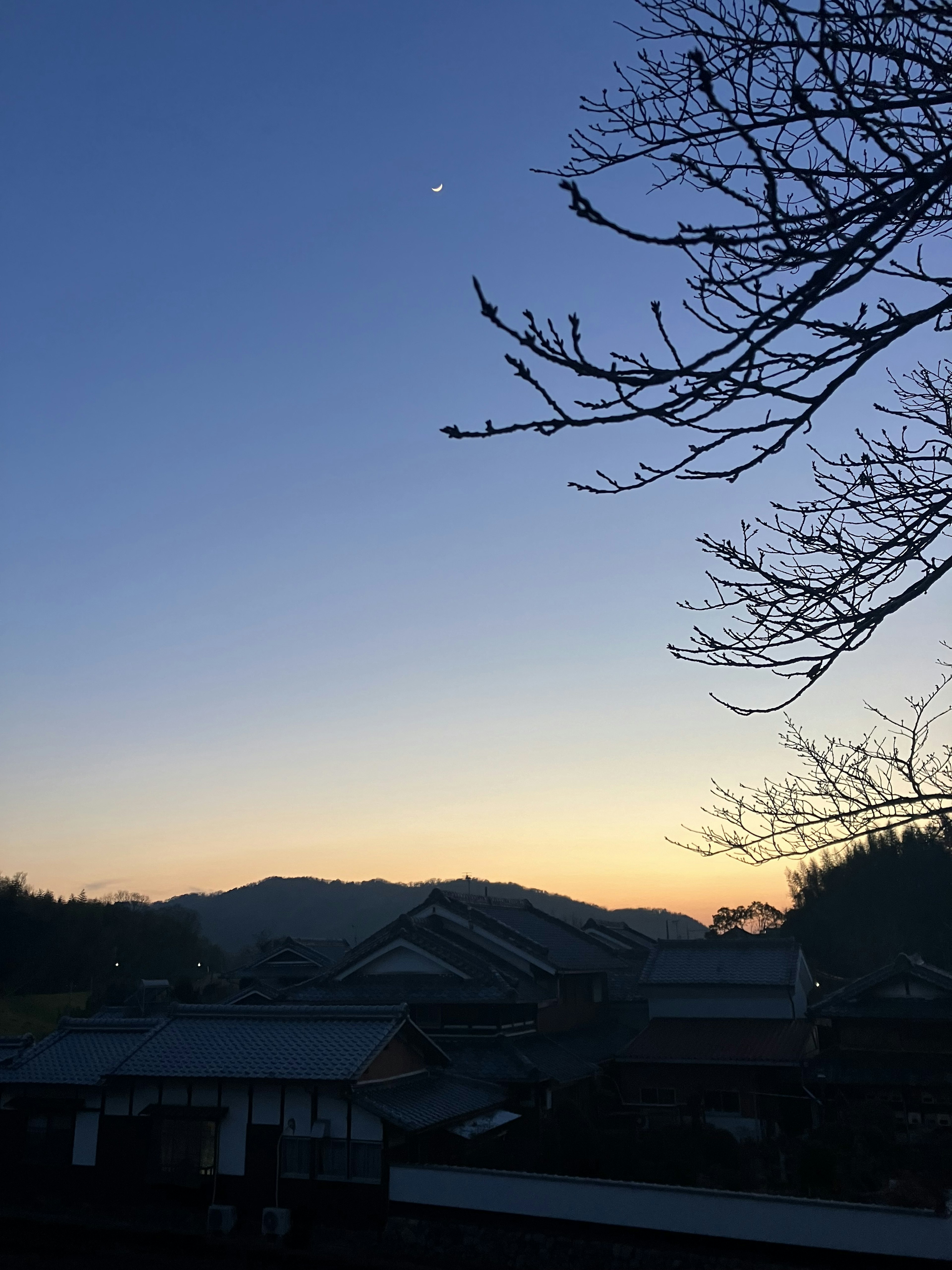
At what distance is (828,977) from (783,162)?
4392 cm

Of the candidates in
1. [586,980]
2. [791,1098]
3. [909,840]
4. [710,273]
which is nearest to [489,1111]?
[791,1098]

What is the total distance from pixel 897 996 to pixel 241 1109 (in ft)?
59.2

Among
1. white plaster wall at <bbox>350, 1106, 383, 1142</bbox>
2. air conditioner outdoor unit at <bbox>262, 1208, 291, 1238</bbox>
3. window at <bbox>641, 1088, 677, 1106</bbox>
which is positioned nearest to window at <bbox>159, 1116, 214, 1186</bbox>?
air conditioner outdoor unit at <bbox>262, 1208, 291, 1238</bbox>

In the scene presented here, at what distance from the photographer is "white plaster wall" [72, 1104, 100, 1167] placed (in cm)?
1752

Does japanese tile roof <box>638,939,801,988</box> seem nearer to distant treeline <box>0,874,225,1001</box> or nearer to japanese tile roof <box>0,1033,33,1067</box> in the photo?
japanese tile roof <box>0,1033,33,1067</box>

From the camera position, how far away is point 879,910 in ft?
169

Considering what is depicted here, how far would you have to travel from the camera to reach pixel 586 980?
96.7 feet

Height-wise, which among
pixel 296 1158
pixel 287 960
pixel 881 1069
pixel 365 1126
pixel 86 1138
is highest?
pixel 287 960

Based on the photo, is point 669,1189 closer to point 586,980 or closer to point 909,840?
point 586,980

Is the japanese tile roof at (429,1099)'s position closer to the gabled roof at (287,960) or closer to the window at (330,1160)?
the window at (330,1160)

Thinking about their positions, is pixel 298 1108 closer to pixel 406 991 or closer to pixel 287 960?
pixel 406 991

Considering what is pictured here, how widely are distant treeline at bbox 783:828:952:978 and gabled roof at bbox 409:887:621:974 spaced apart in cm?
2105

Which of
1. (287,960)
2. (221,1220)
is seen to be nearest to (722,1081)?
(221,1220)

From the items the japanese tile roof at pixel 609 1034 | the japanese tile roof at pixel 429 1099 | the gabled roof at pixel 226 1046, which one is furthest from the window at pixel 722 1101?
the gabled roof at pixel 226 1046
